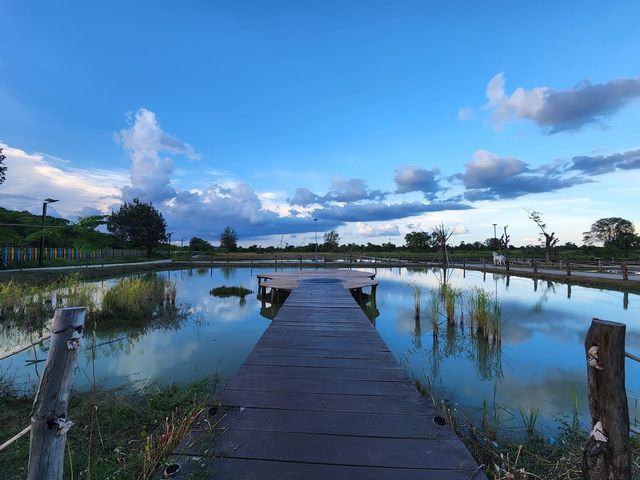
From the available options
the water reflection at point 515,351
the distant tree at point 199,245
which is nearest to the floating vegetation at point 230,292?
the water reflection at point 515,351

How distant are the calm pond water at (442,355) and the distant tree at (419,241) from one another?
1598 inches

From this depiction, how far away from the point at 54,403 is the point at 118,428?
2.03m

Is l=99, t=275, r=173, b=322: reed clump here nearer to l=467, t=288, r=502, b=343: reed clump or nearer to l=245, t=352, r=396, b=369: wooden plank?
l=245, t=352, r=396, b=369: wooden plank

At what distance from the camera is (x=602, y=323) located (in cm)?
156

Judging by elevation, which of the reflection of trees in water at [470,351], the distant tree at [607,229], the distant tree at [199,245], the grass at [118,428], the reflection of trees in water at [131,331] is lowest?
the reflection of trees in water at [470,351]

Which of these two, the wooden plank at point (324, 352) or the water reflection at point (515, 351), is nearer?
the wooden plank at point (324, 352)

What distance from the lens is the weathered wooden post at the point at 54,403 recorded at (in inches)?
54.3

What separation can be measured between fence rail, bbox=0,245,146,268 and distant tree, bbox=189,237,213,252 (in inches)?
704

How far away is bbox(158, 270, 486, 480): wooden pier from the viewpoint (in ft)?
5.81

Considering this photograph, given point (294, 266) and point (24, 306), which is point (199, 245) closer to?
point (294, 266)

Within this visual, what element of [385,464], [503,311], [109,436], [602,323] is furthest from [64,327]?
[503,311]

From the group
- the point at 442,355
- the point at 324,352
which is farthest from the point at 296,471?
the point at 442,355

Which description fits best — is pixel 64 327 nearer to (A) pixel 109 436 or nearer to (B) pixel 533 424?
(A) pixel 109 436

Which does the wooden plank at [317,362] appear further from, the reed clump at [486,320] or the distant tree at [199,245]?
the distant tree at [199,245]
